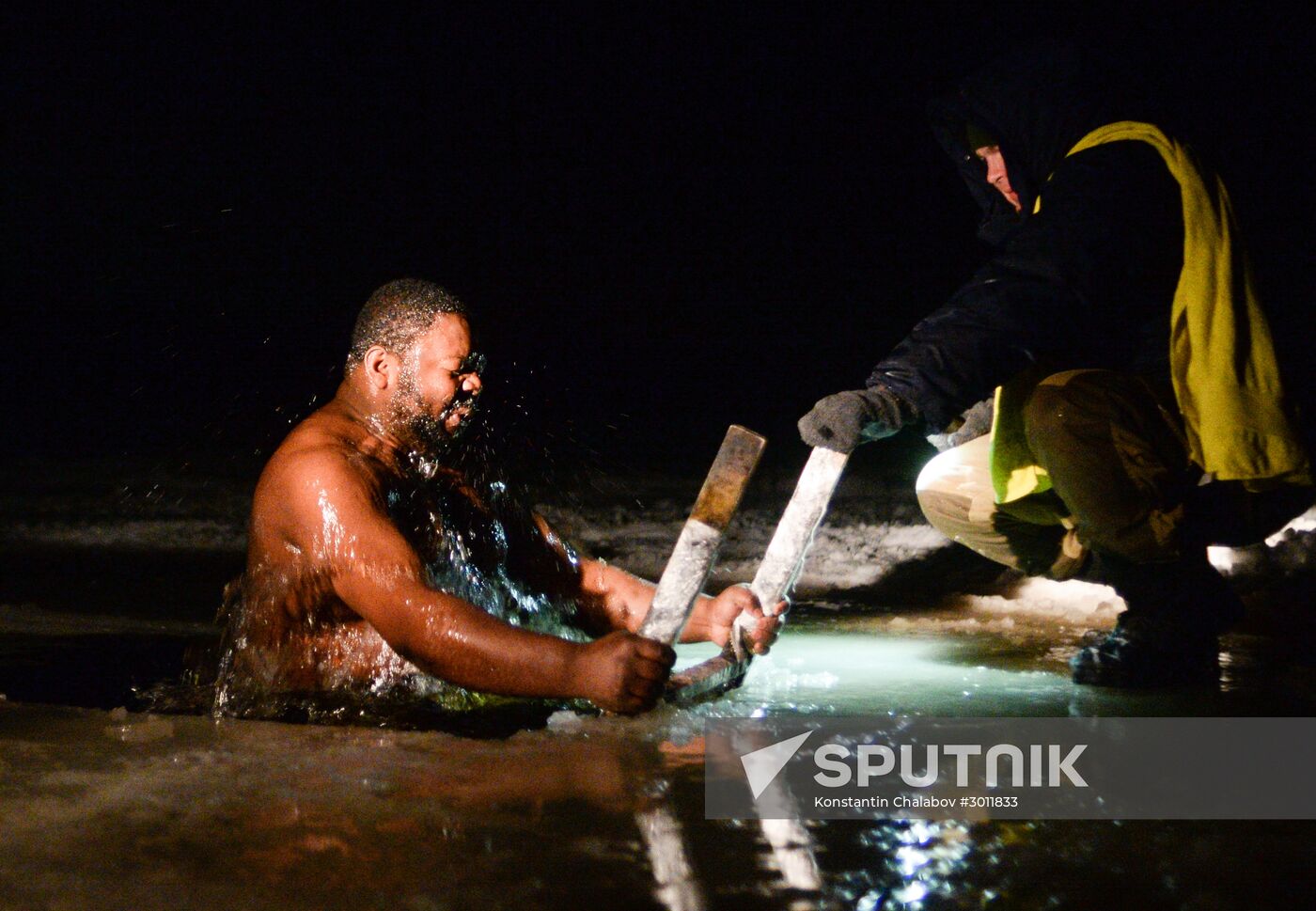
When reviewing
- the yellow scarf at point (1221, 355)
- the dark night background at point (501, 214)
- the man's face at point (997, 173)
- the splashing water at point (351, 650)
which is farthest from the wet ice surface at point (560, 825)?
the dark night background at point (501, 214)

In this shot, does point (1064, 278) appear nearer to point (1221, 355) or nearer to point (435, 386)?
point (1221, 355)

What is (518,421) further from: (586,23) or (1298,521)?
(1298,521)

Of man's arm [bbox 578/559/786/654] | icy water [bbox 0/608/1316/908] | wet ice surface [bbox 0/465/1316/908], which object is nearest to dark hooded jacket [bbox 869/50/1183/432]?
man's arm [bbox 578/559/786/654]

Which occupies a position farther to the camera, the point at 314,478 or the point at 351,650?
the point at 351,650

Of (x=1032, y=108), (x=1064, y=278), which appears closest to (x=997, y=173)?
(x=1032, y=108)

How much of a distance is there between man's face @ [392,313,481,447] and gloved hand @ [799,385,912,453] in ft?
3.15

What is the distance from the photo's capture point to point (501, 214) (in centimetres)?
1392

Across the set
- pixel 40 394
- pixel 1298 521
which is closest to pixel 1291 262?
pixel 1298 521

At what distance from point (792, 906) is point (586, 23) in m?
12.1

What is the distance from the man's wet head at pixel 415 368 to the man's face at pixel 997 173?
1.94 metres

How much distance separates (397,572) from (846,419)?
49.7 inches

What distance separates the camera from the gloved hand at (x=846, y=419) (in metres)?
3.04

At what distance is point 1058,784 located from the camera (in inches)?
85.2

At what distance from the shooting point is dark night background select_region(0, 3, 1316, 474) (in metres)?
12.4
